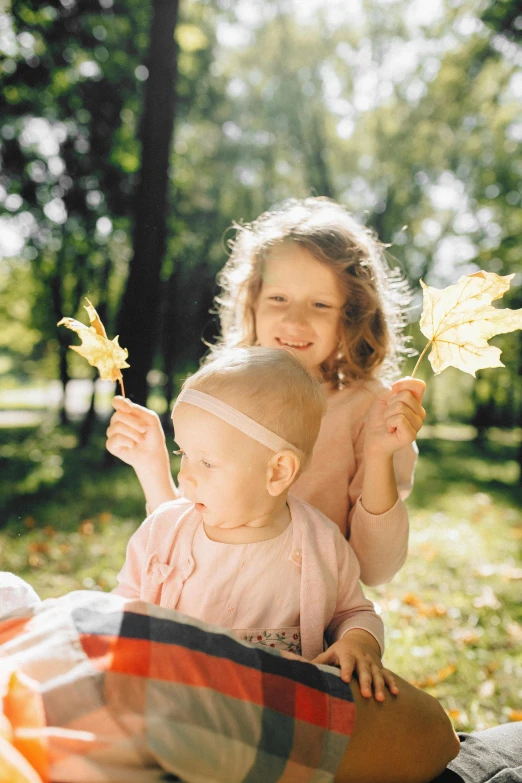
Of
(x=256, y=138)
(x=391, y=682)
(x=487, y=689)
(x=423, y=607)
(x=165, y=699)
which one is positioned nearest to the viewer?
(x=165, y=699)

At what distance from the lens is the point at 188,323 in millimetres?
18984

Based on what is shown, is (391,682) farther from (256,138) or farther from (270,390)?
(256,138)

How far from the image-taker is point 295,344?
2.39m

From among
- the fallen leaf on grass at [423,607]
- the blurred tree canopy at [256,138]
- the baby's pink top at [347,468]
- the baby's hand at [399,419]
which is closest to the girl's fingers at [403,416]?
the baby's hand at [399,419]

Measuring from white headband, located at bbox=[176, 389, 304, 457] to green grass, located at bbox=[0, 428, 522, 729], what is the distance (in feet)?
7.24

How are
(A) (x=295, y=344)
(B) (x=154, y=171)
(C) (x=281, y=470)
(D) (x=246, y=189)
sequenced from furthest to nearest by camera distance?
(D) (x=246, y=189), (B) (x=154, y=171), (A) (x=295, y=344), (C) (x=281, y=470)

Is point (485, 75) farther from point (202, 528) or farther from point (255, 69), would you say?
point (202, 528)

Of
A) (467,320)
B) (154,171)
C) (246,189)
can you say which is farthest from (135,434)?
(246,189)

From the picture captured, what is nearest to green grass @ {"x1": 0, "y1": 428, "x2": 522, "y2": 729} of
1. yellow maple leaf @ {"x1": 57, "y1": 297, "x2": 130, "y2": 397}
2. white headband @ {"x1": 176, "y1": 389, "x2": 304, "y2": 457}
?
white headband @ {"x1": 176, "y1": 389, "x2": 304, "y2": 457}

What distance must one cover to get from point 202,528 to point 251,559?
0.17 metres

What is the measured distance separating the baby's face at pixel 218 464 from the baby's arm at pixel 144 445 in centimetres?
50

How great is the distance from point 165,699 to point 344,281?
1.76 metres

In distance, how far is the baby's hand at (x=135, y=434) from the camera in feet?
6.98

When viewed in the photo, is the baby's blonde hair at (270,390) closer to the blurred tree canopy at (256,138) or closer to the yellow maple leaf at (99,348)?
the yellow maple leaf at (99,348)
